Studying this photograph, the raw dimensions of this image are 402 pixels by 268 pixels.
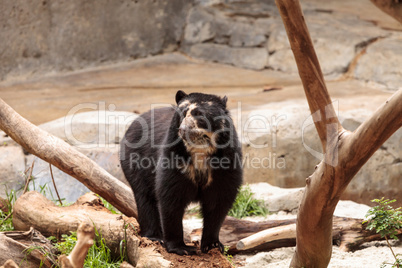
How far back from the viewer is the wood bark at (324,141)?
2.67 m

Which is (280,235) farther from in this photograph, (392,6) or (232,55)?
(232,55)

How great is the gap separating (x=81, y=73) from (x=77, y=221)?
21.2ft

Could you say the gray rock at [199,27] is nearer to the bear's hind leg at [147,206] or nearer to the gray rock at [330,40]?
the gray rock at [330,40]

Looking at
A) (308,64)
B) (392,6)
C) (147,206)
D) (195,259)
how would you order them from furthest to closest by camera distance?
(147,206) < (195,259) < (308,64) < (392,6)

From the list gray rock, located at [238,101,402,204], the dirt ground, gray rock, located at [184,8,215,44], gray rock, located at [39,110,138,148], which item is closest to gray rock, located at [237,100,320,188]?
gray rock, located at [238,101,402,204]

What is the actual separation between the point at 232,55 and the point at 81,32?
297 centimetres

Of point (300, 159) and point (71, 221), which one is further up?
point (71, 221)

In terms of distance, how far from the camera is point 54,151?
13.2 feet

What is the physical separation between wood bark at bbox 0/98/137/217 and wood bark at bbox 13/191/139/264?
→ 217 mm

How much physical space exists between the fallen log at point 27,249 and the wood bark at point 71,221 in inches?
5.7

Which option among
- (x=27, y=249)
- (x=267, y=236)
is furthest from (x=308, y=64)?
(x=27, y=249)

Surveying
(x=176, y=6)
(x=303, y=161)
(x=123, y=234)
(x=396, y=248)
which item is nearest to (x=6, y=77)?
(x=176, y=6)

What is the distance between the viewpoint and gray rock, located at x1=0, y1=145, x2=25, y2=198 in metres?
5.73

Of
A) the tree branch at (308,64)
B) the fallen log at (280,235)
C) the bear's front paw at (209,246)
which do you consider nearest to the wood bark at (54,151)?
the bear's front paw at (209,246)
